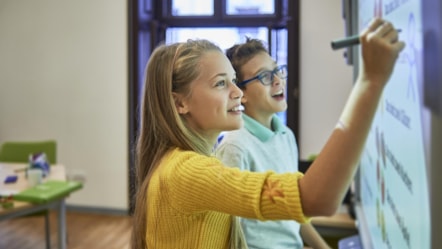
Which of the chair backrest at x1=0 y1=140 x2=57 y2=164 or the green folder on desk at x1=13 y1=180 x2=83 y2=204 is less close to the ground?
the chair backrest at x1=0 y1=140 x2=57 y2=164

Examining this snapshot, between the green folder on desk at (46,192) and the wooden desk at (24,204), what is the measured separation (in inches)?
1.8

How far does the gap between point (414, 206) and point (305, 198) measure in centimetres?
23

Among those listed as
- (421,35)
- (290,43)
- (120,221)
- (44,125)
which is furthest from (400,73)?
(44,125)

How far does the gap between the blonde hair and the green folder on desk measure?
7.14ft

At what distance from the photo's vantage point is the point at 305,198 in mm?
750

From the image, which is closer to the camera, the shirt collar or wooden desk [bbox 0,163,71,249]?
the shirt collar

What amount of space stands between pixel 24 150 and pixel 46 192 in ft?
4.28

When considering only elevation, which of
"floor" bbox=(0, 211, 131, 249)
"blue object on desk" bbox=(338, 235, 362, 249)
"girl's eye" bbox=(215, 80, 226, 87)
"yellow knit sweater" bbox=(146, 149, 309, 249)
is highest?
"girl's eye" bbox=(215, 80, 226, 87)

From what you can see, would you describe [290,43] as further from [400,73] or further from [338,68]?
[400,73]

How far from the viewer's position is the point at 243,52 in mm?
1486

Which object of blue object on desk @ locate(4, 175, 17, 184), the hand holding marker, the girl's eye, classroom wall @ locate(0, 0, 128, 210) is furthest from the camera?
classroom wall @ locate(0, 0, 128, 210)

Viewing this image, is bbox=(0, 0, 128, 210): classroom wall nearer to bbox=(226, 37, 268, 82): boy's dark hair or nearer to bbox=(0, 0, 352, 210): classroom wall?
bbox=(0, 0, 352, 210): classroom wall

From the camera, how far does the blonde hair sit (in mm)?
1050

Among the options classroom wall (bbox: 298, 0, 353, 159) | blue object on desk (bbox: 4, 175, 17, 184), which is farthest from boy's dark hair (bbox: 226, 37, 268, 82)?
classroom wall (bbox: 298, 0, 353, 159)
